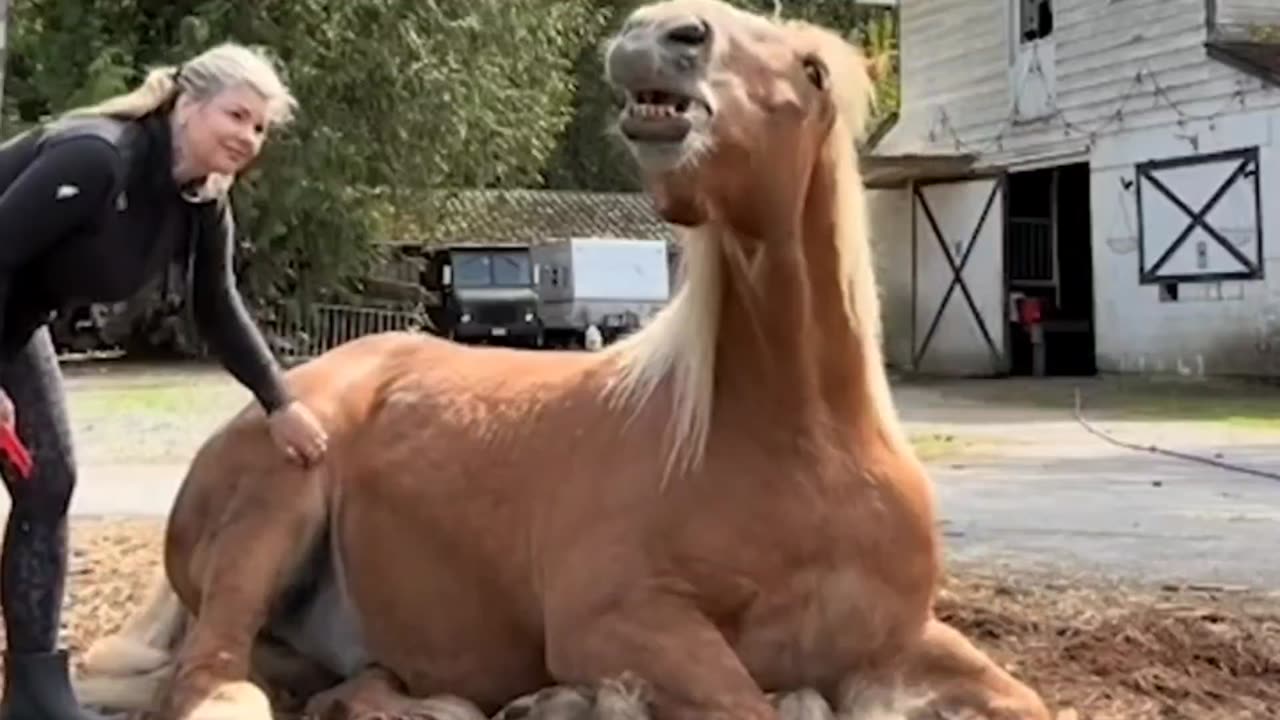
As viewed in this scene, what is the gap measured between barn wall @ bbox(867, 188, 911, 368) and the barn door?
0.15 metres

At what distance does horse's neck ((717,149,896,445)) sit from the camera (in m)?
3.40

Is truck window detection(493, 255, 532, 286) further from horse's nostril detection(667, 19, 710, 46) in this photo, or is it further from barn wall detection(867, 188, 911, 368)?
horse's nostril detection(667, 19, 710, 46)

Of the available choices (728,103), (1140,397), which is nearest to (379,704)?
(728,103)

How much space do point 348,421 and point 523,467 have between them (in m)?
0.53

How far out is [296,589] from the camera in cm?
411

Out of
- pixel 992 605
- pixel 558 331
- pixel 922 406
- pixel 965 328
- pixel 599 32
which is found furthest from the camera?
pixel 599 32

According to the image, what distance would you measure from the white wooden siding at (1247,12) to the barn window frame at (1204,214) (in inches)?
64.4

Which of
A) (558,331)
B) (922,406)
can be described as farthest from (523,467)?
(558,331)

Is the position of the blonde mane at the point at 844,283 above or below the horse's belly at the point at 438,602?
above

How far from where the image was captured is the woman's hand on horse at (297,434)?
158 inches

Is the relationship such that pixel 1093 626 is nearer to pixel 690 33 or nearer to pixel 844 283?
pixel 844 283

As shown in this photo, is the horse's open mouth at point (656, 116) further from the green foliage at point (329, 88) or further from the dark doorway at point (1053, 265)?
the green foliage at point (329, 88)

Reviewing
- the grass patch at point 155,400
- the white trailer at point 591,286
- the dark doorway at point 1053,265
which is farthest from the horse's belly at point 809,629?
the white trailer at point 591,286

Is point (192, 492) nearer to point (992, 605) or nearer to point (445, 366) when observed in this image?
point (445, 366)
